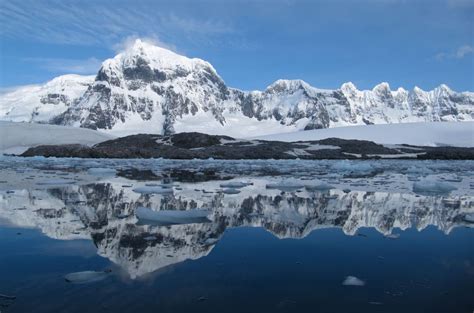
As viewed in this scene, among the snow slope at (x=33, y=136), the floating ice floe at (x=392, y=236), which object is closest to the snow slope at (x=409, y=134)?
the snow slope at (x=33, y=136)

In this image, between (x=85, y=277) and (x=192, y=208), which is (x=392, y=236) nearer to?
(x=192, y=208)

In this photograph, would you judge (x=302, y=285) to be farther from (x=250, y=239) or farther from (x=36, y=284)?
(x=36, y=284)

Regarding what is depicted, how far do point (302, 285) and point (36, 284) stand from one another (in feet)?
7.77

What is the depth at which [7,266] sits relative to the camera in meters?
4.23

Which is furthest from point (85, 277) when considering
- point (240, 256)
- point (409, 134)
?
point (409, 134)

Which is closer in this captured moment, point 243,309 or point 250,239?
point 243,309

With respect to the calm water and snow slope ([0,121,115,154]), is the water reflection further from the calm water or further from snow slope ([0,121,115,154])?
snow slope ([0,121,115,154])

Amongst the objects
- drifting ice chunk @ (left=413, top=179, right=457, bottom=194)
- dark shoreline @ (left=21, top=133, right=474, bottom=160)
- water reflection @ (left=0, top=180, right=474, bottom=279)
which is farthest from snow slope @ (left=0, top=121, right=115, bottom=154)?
drifting ice chunk @ (left=413, top=179, right=457, bottom=194)

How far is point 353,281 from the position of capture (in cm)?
384

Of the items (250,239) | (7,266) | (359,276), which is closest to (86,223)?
(7,266)

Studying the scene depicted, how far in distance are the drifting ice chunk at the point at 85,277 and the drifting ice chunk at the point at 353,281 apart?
2.22 meters

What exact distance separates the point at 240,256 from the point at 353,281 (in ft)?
4.49

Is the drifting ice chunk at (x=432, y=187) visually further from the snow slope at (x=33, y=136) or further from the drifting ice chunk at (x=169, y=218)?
the snow slope at (x=33, y=136)

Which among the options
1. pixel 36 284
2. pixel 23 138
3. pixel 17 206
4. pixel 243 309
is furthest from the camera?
pixel 23 138
